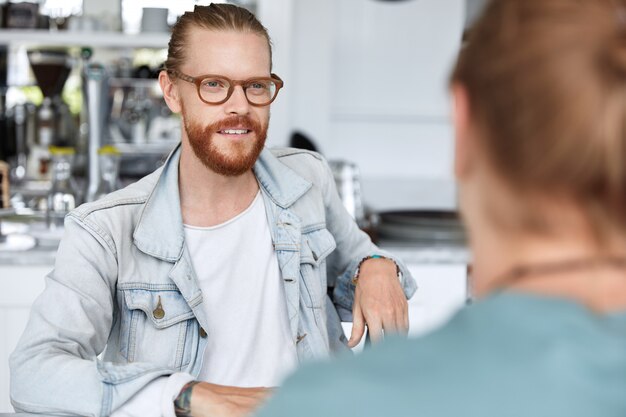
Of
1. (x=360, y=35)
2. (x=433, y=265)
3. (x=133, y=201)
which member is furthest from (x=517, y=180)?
(x=360, y=35)

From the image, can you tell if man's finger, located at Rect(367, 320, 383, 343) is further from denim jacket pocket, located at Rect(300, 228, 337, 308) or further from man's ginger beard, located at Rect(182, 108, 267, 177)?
man's ginger beard, located at Rect(182, 108, 267, 177)

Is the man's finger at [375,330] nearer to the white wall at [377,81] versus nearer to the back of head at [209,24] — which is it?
the back of head at [209,24]

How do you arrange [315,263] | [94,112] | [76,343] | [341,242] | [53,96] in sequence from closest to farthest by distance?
1. [76,343]
2. [315,263]
3. [341,242]
4. [94,112]
5. [53,96]

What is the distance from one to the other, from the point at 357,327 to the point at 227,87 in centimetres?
55

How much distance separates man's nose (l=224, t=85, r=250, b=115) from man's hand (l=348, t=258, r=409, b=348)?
41cm

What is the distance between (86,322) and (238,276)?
0.38 metres

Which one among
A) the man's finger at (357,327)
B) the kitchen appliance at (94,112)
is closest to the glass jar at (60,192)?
the kitchen appliance at (94,112)

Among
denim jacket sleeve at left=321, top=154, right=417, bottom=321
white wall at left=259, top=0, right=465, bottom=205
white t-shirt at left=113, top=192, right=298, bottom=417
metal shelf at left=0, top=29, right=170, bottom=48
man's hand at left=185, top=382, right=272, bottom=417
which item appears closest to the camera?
man's hand at left=185, top=382, right=272, bottom=417

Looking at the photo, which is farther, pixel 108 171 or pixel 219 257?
pixel 108 171

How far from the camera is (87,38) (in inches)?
166

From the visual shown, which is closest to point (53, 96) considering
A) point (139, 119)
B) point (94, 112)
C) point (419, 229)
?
point (139, 119)

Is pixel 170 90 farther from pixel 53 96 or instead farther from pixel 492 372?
pixel 53 96

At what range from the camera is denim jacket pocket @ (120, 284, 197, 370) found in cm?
169

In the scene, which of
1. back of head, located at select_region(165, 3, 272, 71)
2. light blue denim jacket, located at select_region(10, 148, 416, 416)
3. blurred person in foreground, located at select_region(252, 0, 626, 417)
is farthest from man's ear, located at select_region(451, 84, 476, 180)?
back of head, located at select_region(165, 3, 272, 71)
